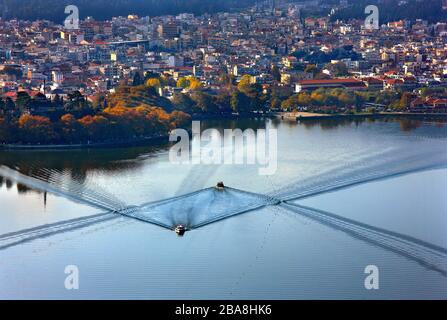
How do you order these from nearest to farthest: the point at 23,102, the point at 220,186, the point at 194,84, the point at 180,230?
the point at 180,230
the point at 220,186
the point at 23,102
the point at 194,84

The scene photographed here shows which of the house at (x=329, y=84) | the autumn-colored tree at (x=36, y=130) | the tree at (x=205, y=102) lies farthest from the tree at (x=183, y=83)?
the autumn-colored tree at (x=36, y=130)

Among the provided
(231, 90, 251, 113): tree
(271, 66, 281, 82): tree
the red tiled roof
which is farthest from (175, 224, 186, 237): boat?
(271, 66, 281, 82): tree

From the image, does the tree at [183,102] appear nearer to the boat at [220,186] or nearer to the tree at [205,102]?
the tree at [205,102]

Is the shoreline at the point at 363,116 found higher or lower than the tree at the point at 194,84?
lower

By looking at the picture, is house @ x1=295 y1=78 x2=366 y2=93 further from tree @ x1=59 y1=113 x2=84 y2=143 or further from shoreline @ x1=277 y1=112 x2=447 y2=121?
tree @ x1=59 y1=113 x2=84 y2=143

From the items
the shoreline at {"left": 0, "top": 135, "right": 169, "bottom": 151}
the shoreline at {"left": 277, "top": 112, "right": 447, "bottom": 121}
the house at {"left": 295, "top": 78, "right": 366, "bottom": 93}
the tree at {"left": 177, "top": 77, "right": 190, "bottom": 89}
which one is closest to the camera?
the shoreline at {"left": 0, "top": 135, "right": 169, "bottom": 151}

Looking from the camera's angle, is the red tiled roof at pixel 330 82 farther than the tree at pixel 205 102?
Yes

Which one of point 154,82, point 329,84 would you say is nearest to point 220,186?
point 154,82

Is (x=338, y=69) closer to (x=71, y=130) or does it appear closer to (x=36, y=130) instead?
(x=71, y=130)

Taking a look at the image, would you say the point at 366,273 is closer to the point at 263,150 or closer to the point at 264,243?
the point at 264,243
